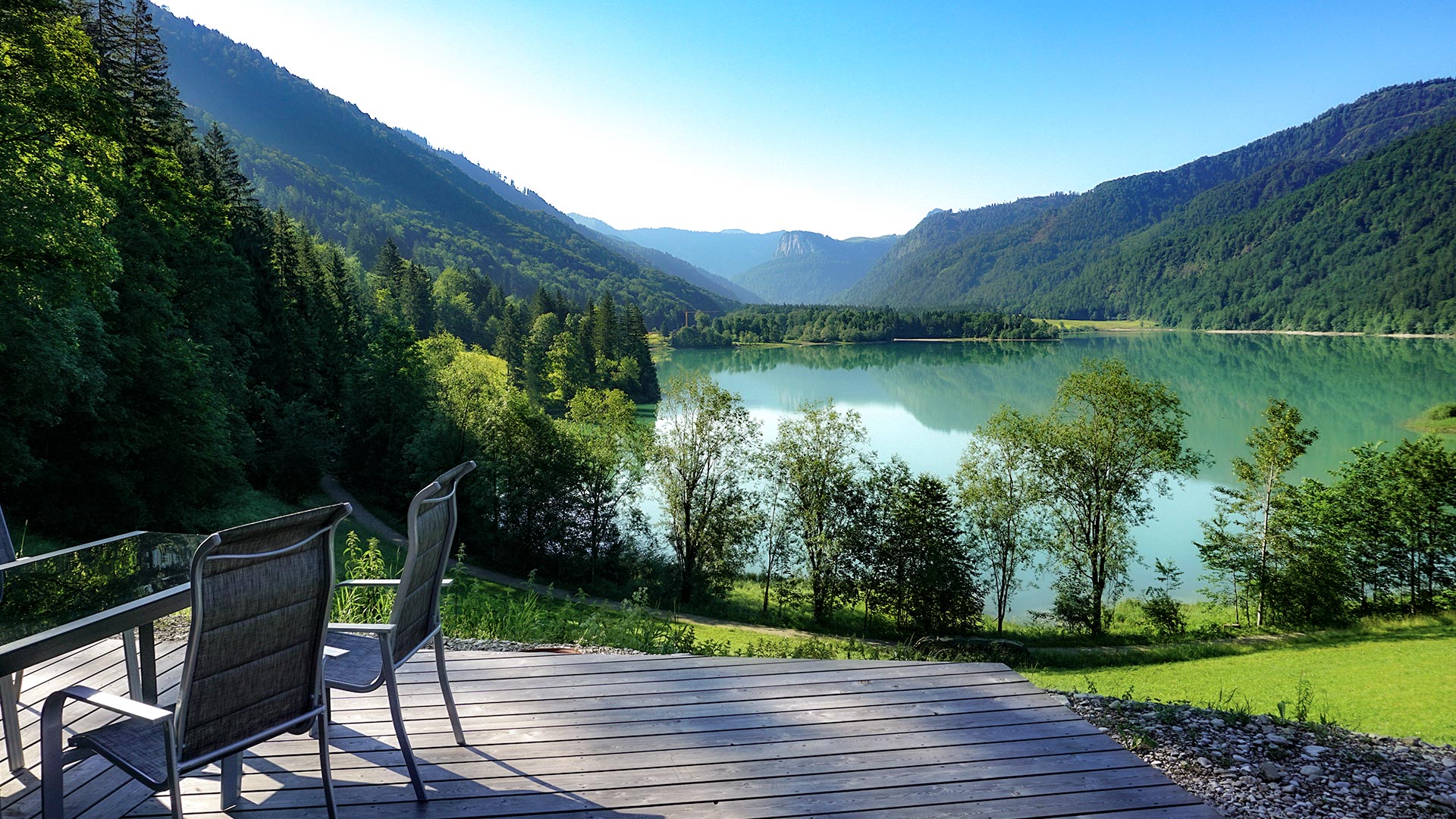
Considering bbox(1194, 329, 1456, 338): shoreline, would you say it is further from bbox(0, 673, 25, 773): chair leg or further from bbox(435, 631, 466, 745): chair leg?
bbox(0, 673, 25, 773): chair leg

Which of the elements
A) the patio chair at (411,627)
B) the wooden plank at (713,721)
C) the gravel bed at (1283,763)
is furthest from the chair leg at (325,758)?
the gravel bed at (1283,763)

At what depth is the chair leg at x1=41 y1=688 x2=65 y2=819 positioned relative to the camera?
6.54 feet

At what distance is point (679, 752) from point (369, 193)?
573 ft

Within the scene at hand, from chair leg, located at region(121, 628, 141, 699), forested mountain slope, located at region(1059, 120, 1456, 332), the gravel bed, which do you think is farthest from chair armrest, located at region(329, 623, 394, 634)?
forested mountain slope, located at region(1059, 120, 1456, 332)

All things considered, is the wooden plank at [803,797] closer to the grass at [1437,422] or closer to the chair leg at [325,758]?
the chair leg at [325,758]

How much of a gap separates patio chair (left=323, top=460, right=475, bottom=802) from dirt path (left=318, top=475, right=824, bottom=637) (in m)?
13.3

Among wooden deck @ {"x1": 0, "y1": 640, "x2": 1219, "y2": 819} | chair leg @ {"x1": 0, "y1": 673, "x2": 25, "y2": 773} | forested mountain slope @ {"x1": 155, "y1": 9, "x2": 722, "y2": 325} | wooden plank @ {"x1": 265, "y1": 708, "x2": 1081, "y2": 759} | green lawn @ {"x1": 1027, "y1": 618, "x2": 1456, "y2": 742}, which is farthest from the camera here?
forested mountain slope @ {"x1": 155, "y1": 9, "x2": 722, "y2": 325}

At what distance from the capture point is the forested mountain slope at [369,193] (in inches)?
→ 4562

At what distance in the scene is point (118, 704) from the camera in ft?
6.23

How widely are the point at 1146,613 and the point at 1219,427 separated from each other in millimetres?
33222

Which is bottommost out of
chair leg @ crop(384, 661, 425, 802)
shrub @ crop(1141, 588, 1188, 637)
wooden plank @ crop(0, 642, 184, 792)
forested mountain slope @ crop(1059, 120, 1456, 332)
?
shrub @ crop(1141, 588, 1188, 637)

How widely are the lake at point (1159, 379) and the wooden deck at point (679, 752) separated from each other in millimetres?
19991

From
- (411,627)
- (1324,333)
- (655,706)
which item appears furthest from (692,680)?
(1324,333)

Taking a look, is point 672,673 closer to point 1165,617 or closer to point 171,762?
point 171,762
